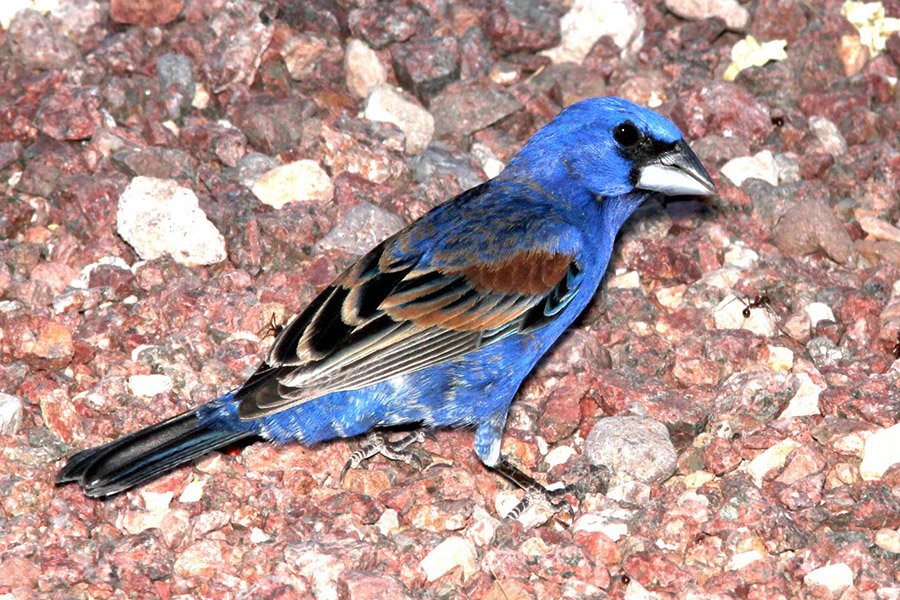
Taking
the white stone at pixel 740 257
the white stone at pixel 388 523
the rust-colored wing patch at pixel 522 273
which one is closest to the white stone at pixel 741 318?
the white stone at pixel 740 257

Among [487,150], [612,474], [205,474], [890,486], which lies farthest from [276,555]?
[487,150]

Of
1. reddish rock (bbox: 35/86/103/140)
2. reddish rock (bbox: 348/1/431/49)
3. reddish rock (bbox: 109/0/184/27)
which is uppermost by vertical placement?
reddish rock (bbox: 109/0/184/27)

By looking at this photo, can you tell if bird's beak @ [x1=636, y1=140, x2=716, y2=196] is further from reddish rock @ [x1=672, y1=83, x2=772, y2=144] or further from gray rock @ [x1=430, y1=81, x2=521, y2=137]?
gray rock @ [x1=430, y1=81, x2=521, y2=137]

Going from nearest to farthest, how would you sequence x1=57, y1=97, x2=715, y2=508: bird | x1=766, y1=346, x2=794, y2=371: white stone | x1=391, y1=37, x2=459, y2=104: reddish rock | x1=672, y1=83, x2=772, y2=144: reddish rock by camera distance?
x1=57, y1=97, x2=715, y2=508: bird → x1=766, y1=346, x2=794, y2=371: white stone → x1=672, y1=83, x2=772, y2=144: reddish rock → x1=391, y1=37, x2=459, y2=104: reddish rock

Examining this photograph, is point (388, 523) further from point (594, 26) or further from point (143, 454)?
point (594, 26)

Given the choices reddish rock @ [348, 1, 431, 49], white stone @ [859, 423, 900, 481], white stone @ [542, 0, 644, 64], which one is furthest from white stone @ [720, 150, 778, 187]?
white stone @ [859, 423, 900, 481]

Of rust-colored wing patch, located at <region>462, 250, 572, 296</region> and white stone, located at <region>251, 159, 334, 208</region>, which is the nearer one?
rust-colored wing patch, located at <region>462, 250, 572, 296</region>
